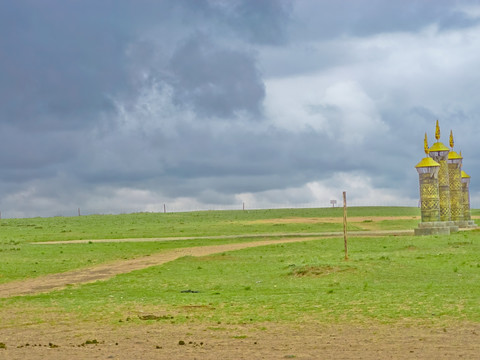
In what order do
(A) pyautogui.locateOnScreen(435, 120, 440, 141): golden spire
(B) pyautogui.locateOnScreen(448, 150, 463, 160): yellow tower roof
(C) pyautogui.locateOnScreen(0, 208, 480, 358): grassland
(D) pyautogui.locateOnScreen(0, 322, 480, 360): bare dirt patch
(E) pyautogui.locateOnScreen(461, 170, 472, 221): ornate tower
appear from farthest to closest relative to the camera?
(E) pyautogui.locateOnScreen(461, 170, 472, 221): ornate tower → (B) pyautogui.locateOnScreen(448, 150, 463, 160): yellow tower roof → (A) pyautogui.locateOnScreen(435, 120, 440, 141): golden spire → (C) pyautogui.locateOnScreen(0, 208, 480, 358): grassland → (D) pyautogui.locateOnScreen(0, 322, 480, 360): bare dirt patch

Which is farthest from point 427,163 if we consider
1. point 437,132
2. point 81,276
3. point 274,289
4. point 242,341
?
point 242,341

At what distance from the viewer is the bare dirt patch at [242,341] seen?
44.1ft

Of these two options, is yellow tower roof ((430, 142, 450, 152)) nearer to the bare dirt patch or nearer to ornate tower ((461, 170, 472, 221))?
ornate tower ((461, 170, 472, 221))

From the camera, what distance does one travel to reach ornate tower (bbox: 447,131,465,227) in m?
59.1

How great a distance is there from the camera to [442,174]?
55.0 meters

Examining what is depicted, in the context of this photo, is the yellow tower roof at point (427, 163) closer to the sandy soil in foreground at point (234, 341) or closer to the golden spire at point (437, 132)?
the golden spire at point (437, 132)

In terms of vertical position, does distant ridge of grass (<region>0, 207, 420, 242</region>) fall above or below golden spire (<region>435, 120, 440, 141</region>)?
below

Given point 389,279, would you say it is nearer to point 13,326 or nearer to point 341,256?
point 341,256

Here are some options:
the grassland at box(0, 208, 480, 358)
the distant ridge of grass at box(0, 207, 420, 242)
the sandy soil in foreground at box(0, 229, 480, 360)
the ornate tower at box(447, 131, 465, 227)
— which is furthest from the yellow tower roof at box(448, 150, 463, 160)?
the sandy soil in foreground at box(0, 229, 480, 360)

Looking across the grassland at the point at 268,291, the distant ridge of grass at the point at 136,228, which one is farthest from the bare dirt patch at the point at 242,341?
the distant ridge of grass at the point at 136,228

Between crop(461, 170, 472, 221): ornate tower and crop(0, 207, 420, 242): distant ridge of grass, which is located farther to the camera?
crop(0, 207, 420, 242): distant ridge of grass

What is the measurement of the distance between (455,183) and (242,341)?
49075mm

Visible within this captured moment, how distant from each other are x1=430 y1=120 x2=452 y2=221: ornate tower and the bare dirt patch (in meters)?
39.0

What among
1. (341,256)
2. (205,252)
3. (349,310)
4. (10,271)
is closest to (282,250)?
(205,252)
